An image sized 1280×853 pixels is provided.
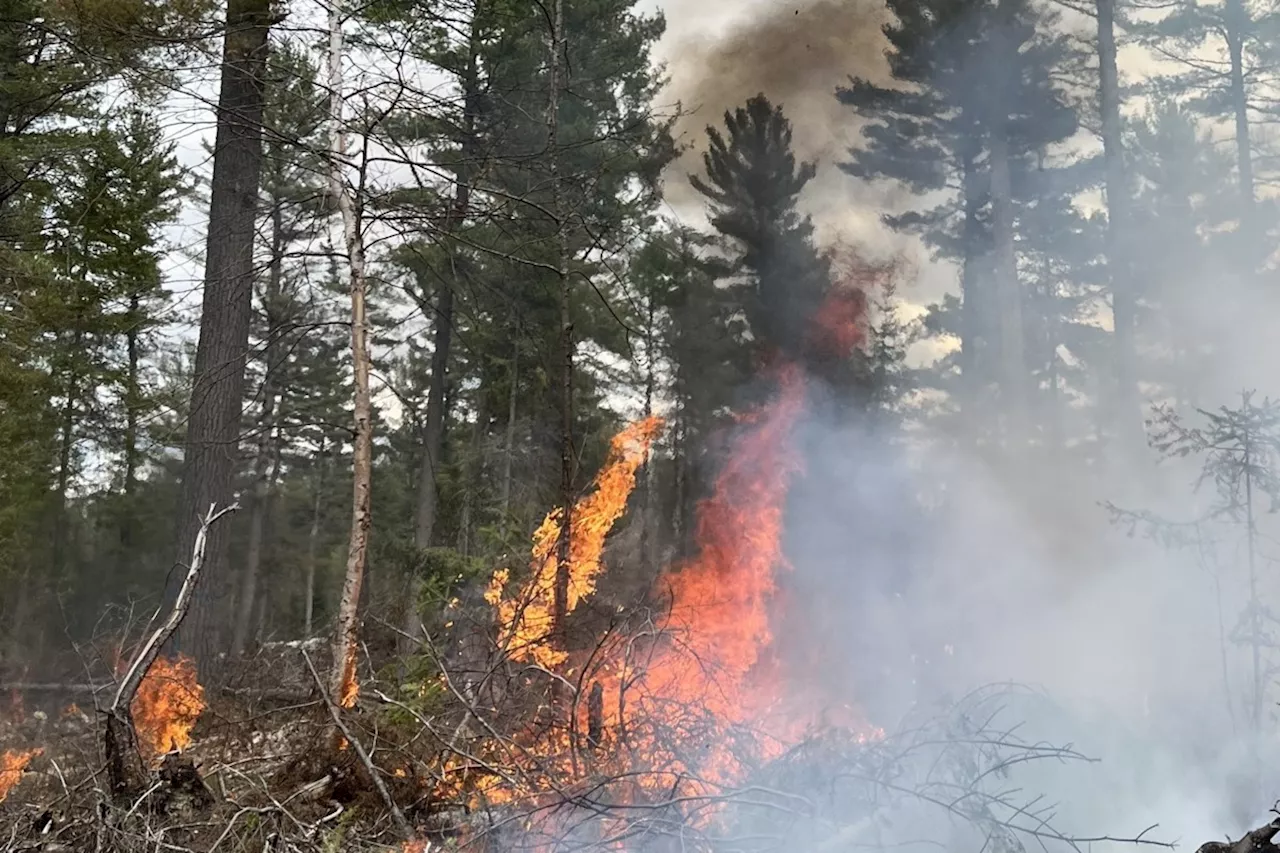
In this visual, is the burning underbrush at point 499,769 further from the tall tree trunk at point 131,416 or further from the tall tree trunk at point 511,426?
the tall tree trunk at point 511,426

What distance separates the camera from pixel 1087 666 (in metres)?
9.70

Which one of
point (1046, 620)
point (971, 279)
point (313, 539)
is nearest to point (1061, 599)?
point (1046, 620)

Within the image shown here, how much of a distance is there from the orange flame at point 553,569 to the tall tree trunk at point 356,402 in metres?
1.15

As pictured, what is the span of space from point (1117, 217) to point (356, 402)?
1294 centimetres

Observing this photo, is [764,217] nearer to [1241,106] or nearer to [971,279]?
[971,279]

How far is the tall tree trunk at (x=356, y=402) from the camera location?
5.63 m

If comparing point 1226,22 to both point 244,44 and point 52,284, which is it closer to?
point 244,44

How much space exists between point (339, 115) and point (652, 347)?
1612 cm

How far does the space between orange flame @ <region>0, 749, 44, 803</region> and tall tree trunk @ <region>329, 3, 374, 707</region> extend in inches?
104

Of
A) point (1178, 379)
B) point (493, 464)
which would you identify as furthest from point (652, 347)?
point (1178, 379)

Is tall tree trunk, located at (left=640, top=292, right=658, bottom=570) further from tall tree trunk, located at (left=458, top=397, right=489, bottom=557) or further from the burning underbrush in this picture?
the burning underbrush

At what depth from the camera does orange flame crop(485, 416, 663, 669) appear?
24.1 feet

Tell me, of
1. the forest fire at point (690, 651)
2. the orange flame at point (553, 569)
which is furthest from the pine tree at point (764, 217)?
the orange flame at point (553, 569)

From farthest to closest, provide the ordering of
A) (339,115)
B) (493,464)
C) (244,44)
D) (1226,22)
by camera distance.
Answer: (493,464) < (1226,22) < (244,44) < (339,115)
